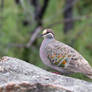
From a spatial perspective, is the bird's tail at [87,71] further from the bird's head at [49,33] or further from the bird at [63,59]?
the bird's head at [49,33]

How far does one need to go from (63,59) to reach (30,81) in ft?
5.29

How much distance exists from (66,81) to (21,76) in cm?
55

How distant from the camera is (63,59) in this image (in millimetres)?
5988

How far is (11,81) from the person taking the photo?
4.44 metres

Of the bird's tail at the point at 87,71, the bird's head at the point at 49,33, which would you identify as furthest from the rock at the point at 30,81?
the bird's head at the point at 49,33

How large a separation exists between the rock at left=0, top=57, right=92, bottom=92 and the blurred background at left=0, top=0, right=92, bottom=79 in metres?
3.83

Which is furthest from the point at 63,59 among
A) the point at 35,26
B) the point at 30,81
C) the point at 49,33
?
the point at 35,26

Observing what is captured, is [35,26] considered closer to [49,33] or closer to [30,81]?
[49,33]

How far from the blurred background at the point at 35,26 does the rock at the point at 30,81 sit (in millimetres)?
3826

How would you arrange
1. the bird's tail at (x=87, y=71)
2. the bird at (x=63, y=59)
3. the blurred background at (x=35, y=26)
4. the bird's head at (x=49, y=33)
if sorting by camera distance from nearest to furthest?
the bird's tail at (x=87, y=71) < the bird at (x=63, y=59) < the bird's head at (x=49, y=33) < the blurred background at (x=35, y=26)

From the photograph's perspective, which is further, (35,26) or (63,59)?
(35,26)

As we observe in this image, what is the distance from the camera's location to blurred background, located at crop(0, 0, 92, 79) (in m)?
9.36

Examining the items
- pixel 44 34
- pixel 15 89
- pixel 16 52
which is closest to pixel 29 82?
pixel 15 89

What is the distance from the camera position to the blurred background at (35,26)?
936 centimetres
